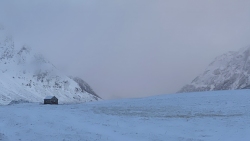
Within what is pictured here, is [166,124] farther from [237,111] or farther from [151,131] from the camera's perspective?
[237,111]

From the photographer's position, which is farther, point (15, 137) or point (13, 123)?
point (13, 123)

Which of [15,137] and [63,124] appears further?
[63,124]

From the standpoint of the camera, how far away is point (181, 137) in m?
29.5

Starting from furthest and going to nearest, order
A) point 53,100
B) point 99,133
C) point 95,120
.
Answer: point 53,100 < point 95,120 < point 99,133

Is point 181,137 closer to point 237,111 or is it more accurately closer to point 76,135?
point 76,135

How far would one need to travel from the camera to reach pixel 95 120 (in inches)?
1590

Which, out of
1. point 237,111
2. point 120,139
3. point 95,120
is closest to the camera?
point 120,139

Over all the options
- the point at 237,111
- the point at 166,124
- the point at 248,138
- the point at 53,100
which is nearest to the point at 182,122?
the point at 166,124

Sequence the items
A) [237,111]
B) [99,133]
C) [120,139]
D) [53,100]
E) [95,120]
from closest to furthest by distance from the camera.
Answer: [120,139], [99,133], [95,120], [237,111], [53,100]

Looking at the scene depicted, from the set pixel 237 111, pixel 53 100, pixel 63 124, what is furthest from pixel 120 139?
pixel 53 100

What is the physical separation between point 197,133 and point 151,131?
174 inches

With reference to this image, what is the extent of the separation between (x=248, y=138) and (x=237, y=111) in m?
17.6

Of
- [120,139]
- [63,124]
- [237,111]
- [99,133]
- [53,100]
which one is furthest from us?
[53,100]

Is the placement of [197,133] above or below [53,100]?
below
